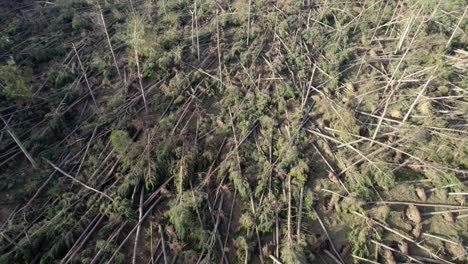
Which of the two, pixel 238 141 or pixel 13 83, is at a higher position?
pixel 13 83

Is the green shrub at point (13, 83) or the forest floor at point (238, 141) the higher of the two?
the green shrub at point (13, 83)

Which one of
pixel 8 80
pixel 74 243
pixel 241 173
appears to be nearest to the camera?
pixel 74 243

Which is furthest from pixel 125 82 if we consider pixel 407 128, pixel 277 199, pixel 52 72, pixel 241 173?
pixel 407 128

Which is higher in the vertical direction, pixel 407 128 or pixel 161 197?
pixel 407 128

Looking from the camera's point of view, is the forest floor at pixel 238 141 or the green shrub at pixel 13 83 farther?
the green shrub at pixel 13 83

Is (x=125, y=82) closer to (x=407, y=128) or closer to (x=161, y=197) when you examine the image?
(x=161, y=197)

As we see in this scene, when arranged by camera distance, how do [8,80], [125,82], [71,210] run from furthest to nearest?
[125,82], [8,80], [71,210]

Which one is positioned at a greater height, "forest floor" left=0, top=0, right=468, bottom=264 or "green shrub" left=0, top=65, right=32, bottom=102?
"green shrub" left=0, top=65, right=32, bottom=102

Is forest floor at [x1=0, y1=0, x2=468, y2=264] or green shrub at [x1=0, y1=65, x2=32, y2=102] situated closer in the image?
forest floor at [x1=0, y1=0, x2=468, y2=264]
